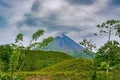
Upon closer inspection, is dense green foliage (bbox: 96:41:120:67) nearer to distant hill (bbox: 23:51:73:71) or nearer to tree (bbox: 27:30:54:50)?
tree (bbox: 27:30:54:50)

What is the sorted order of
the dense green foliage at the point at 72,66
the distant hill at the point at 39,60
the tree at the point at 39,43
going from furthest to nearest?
the distant hill at the point at 39,60
the dense green foliage at the point at 72,66
the tree at the point at 39,43

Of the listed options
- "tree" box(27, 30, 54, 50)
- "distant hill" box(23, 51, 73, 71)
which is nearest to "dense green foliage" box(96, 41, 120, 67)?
"tree" box(27, 30, 54, 50)

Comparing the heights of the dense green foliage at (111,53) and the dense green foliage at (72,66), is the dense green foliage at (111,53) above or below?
above

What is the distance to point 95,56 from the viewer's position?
29.8 m

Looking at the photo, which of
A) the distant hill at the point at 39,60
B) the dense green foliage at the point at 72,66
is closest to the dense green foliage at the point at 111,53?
the dense green foliage at the point at 72,66

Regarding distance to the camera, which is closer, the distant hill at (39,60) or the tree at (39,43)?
the tree at (39,43)

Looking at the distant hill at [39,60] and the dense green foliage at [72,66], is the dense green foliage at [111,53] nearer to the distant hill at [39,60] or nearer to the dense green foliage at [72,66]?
the dense green foliage at [72,66]

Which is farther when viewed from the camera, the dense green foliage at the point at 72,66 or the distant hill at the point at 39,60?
the distant hill at the point at 39,60

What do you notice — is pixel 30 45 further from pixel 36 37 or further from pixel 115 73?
pixel 115 73

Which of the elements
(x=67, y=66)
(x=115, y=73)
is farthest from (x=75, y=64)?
(x=115, y=73)

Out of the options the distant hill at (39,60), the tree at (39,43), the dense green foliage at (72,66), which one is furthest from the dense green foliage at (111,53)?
the distant hill at (39,60)

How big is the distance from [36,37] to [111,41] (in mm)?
11069

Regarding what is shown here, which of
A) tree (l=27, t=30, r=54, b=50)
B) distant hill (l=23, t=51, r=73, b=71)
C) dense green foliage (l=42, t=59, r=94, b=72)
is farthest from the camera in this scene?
distant hill (l=23, t=51, r=73, b=71)

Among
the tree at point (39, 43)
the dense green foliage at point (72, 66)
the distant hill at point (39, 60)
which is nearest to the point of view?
the tree at point (39, 43)
